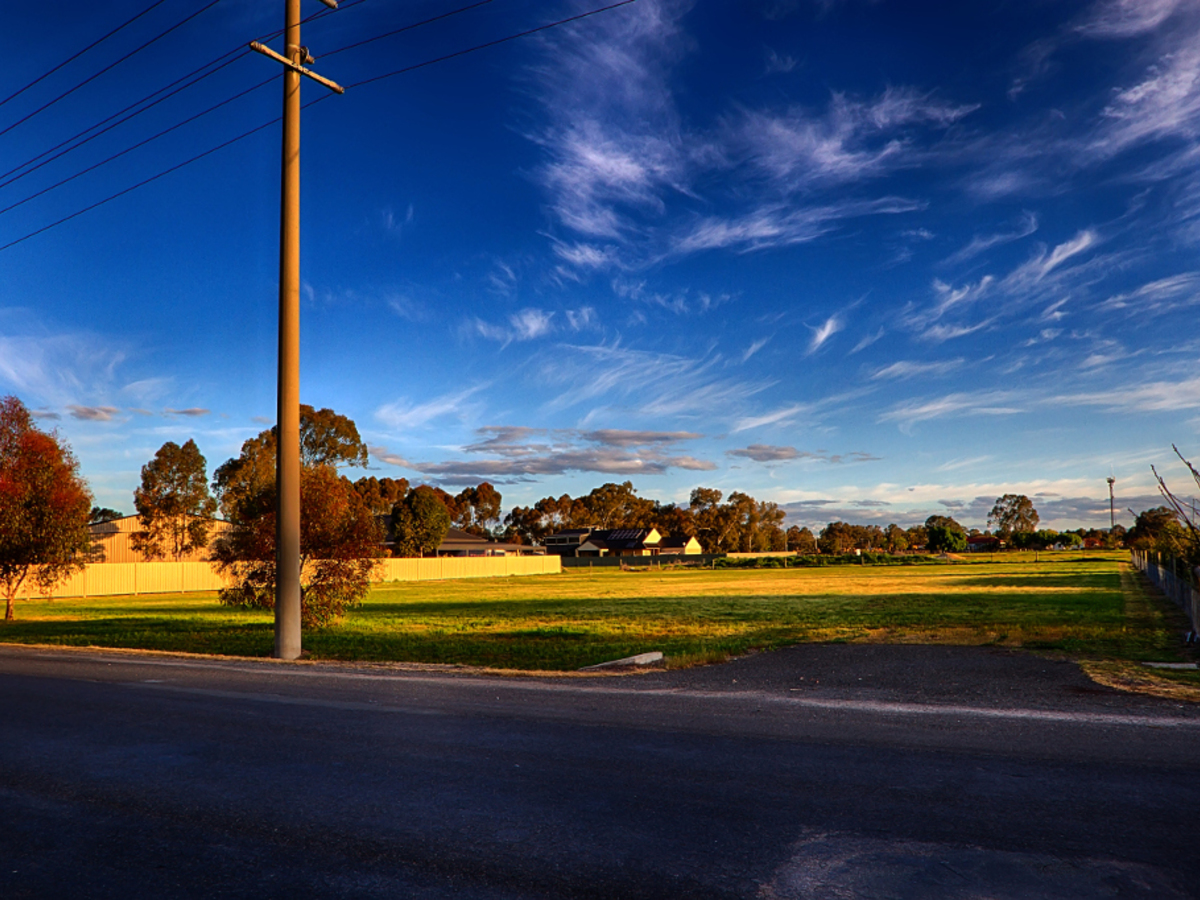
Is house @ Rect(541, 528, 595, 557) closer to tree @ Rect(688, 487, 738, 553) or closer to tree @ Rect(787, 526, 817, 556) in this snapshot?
tree @ Rect(688, 487, 738, 553)

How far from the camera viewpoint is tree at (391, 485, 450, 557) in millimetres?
69250

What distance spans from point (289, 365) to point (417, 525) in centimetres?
5624

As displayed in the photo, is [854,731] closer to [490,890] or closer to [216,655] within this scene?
[490,890]

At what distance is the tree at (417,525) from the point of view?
2726 inches

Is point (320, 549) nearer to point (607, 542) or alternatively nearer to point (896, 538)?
point (607, 542)

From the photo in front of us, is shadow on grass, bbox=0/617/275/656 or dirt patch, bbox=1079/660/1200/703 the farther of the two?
shadow on grass, bbox=0/617/275/656

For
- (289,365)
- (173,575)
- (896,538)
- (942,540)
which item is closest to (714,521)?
(942,540)

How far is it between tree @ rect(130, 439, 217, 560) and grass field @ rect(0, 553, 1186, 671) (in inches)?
1024

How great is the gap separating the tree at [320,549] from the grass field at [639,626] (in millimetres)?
939

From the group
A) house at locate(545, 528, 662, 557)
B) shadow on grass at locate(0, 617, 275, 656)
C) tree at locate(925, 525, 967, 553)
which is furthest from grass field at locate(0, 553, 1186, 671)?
tree at locate(925, 525, 967, 553)

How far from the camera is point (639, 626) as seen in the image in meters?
21.1

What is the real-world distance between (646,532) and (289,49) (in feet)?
366

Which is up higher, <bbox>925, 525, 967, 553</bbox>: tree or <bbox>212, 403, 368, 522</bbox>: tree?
<bbox>212, 403, 368, 522</bbox>: tree

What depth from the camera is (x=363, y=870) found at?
4.05 m
